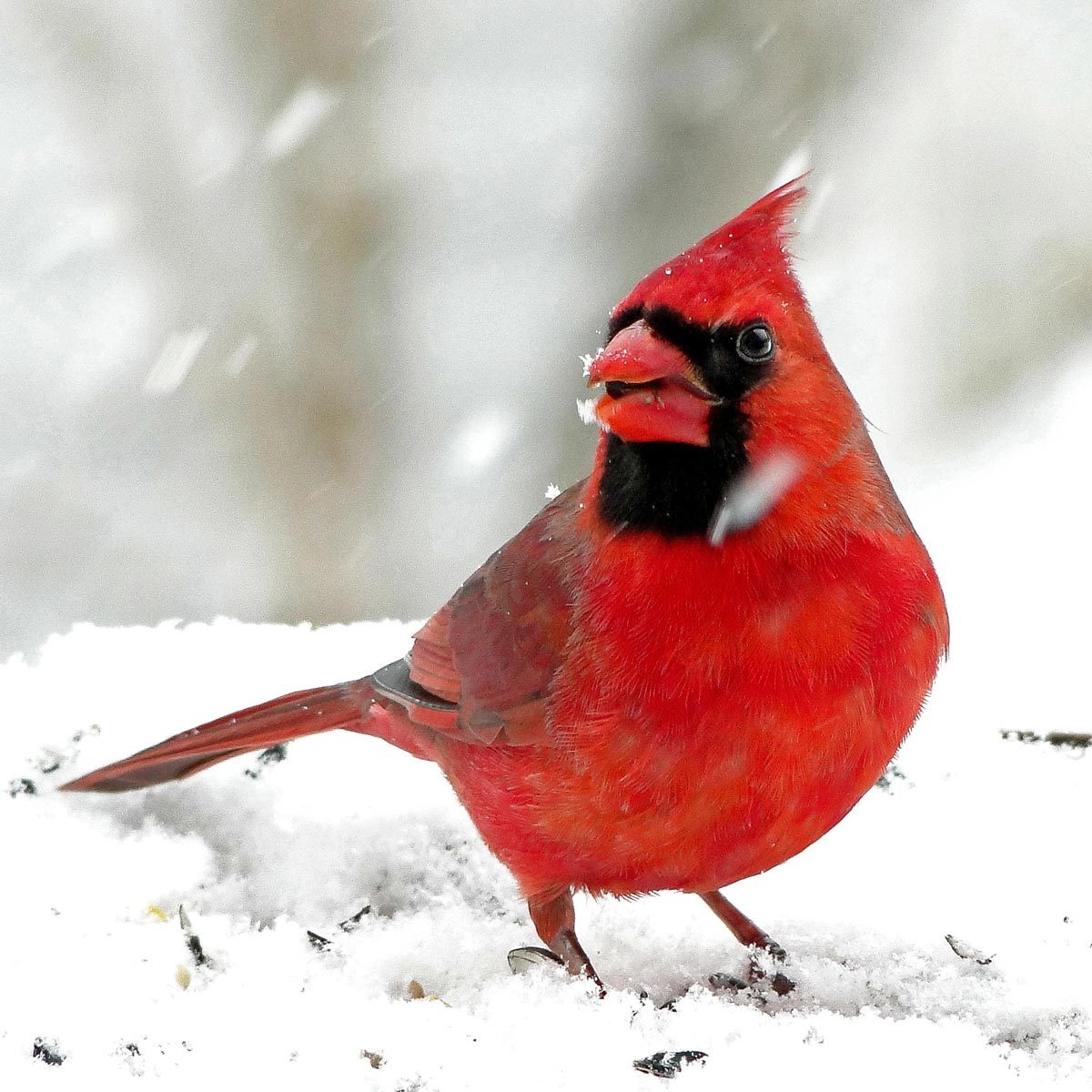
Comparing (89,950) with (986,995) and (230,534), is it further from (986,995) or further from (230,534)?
(230,534)

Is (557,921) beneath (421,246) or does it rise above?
beneath

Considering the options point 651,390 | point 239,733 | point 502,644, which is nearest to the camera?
point 651,390

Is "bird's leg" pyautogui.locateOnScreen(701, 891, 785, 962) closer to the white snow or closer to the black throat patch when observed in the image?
the black throat patch

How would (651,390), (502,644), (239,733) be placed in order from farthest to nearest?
(239,733)
(502,644)
(651,390)

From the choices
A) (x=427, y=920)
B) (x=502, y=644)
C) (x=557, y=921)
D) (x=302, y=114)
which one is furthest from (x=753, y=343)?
(x=302, y=114)

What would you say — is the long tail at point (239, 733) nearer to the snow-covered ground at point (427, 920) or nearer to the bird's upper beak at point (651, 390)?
the snow-covered ground at point (427, 920)

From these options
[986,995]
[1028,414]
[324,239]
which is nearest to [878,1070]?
[986,995]

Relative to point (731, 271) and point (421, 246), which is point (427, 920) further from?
point (421, 246)

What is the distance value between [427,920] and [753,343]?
1.06m

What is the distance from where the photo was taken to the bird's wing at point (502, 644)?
2.32 meters

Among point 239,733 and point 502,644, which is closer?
point 502,644

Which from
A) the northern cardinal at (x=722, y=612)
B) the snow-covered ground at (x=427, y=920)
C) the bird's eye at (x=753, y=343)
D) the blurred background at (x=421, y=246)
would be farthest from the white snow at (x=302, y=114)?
the bird's eye at (x=753, y=343)

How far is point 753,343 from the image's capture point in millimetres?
2051

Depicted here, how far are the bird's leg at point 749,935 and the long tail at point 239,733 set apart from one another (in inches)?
28.9
